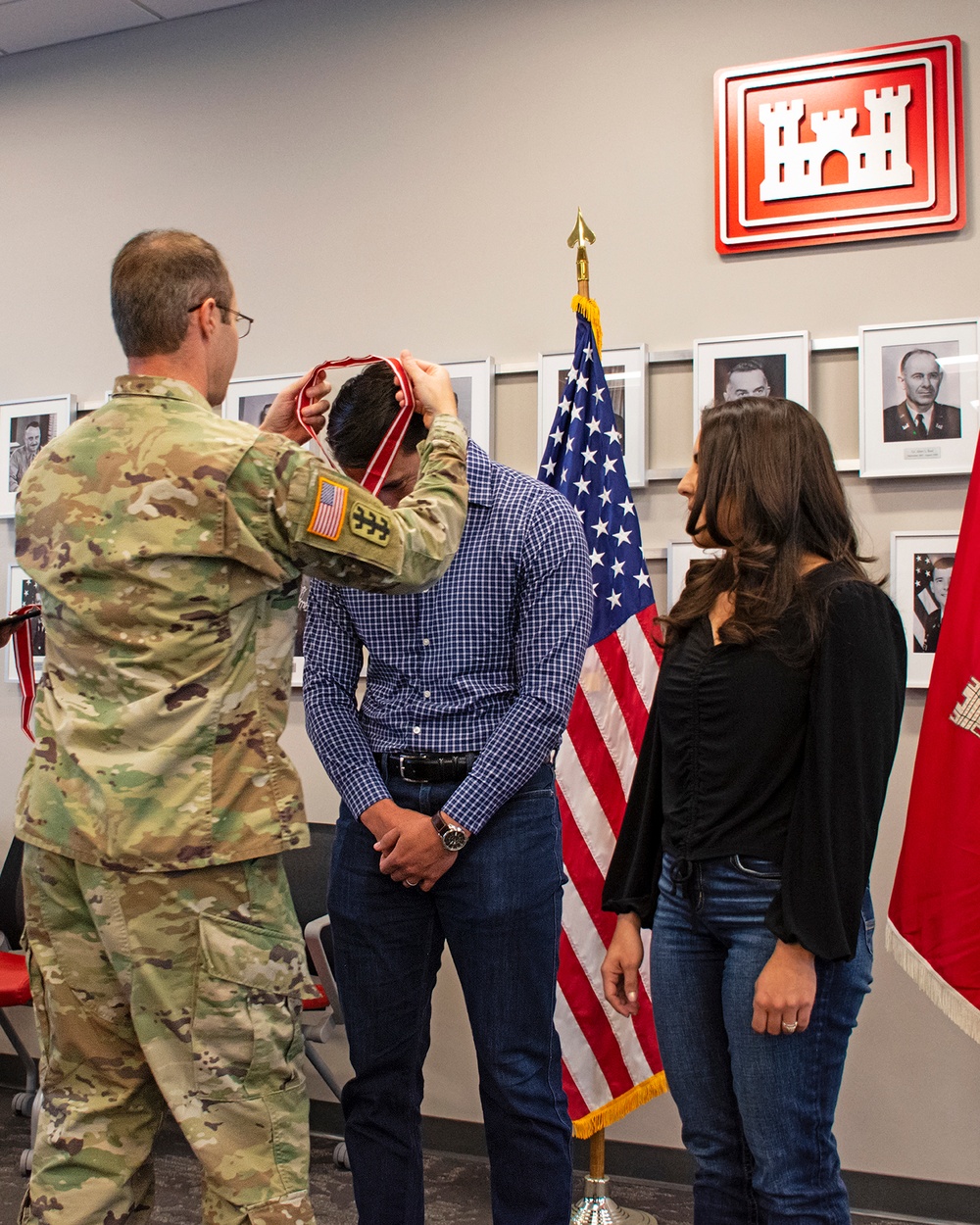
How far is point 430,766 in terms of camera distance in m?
2.06

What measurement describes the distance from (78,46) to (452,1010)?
130 inches

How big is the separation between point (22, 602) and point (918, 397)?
2.83m

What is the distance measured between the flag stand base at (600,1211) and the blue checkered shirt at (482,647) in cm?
127

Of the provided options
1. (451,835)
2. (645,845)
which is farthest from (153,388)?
(645,845)

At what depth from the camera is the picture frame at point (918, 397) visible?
286cm

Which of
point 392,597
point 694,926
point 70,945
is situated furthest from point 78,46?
point 694,926

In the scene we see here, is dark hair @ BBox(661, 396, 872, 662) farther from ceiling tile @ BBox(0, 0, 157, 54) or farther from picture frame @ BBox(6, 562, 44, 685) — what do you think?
ceiling tile @ BBox(0, 0, 157, 54)

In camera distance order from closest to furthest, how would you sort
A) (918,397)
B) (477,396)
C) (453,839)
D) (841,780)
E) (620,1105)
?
(841,780) → (453,839) → (620,1105) → (918,397) → (477,396)

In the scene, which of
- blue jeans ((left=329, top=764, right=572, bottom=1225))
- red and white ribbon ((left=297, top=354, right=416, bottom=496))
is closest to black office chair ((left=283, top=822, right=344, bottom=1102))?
blue jeans ((left=329, top=764, right=572, bottom=1225))

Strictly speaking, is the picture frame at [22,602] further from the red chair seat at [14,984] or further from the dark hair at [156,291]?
the dark hair at [156,291]

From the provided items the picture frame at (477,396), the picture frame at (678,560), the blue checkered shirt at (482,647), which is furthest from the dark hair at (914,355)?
the blue checkered shirt at (482,647)

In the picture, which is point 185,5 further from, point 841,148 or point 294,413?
point 294,413

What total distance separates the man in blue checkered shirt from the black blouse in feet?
1.12

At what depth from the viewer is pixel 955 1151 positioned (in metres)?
2.81
